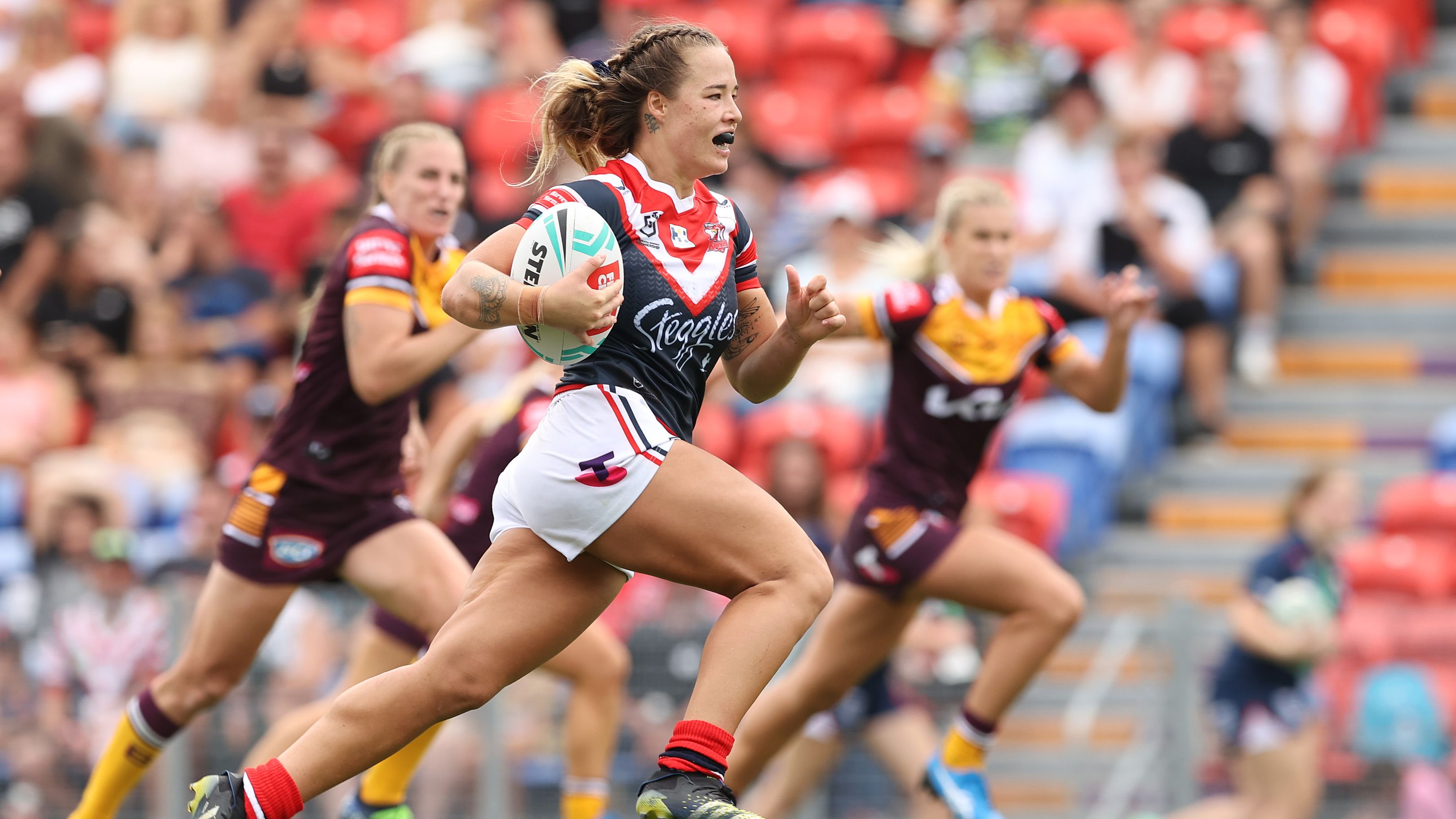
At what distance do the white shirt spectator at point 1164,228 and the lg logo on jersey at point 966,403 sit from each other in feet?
15.9

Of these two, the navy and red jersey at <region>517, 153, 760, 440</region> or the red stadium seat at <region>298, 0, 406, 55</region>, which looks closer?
the navy and red jersey at <region>517, 153, 760, 440</region>

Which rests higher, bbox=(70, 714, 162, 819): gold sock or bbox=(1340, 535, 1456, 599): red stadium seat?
bbox=(70, 714, 162, 819): gold sock

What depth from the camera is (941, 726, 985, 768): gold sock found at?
7.12 m

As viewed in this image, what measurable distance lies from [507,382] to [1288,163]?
18.5ft

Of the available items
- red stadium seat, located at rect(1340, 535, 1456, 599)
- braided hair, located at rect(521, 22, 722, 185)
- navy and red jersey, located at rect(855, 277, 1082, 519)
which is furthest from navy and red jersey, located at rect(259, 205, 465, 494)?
red stadium seat, located at rect(1340, 535, 1456, 599)

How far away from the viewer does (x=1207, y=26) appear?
539 inches

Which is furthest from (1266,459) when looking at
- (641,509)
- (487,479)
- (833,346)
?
(641,509)

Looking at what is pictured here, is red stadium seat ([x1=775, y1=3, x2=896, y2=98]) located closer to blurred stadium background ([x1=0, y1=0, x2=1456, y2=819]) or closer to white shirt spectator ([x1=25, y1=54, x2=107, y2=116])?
blurred stadium background ([x1=0, y1=0, x2=1456, y2=819])

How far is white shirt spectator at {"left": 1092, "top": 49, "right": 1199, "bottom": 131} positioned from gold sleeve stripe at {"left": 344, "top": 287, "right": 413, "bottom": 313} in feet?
25.1

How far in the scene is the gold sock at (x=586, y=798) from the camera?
7664mm

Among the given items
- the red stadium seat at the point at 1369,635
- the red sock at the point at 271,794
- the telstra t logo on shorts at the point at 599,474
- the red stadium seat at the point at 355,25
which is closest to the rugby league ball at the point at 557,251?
the telstra t logo on shorts at the point at 599,474

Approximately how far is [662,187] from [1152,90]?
8811mm

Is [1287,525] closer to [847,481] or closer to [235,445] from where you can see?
[847,481]

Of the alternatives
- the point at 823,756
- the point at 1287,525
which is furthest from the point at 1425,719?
the point at 823,756
